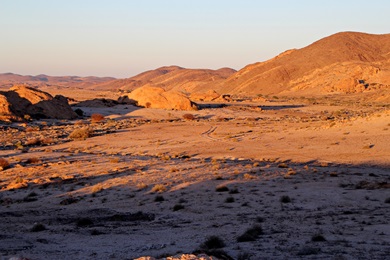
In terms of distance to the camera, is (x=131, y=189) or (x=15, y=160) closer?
(x=131, y=189)

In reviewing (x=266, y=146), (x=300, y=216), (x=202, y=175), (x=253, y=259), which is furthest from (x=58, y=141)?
(x=253, y=259)

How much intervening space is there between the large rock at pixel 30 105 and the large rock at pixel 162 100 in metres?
10.9

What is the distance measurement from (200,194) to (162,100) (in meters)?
39.7

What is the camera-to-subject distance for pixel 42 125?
128 ft

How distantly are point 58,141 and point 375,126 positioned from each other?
17.9 m

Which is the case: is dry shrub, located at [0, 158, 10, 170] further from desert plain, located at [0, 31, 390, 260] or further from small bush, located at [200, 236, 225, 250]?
small bush, located at [200, 236, 225, 250]

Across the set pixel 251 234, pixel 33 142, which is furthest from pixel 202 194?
pixel 33 142

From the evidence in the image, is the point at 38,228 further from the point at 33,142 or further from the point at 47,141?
the point at 47,141

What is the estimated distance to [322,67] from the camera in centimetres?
10825

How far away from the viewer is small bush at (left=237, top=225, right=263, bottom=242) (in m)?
9.43

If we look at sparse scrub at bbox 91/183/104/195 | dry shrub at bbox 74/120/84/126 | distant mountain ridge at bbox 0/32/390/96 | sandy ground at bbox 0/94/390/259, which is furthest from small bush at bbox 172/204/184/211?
distant mountain ridge at bbox 0/32/390/96

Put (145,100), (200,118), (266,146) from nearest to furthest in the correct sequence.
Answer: (266,146) < (200,118) < (145,100)

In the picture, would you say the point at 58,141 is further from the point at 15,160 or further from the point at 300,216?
the point at 300,216

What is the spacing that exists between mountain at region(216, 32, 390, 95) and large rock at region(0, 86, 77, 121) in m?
54.1
